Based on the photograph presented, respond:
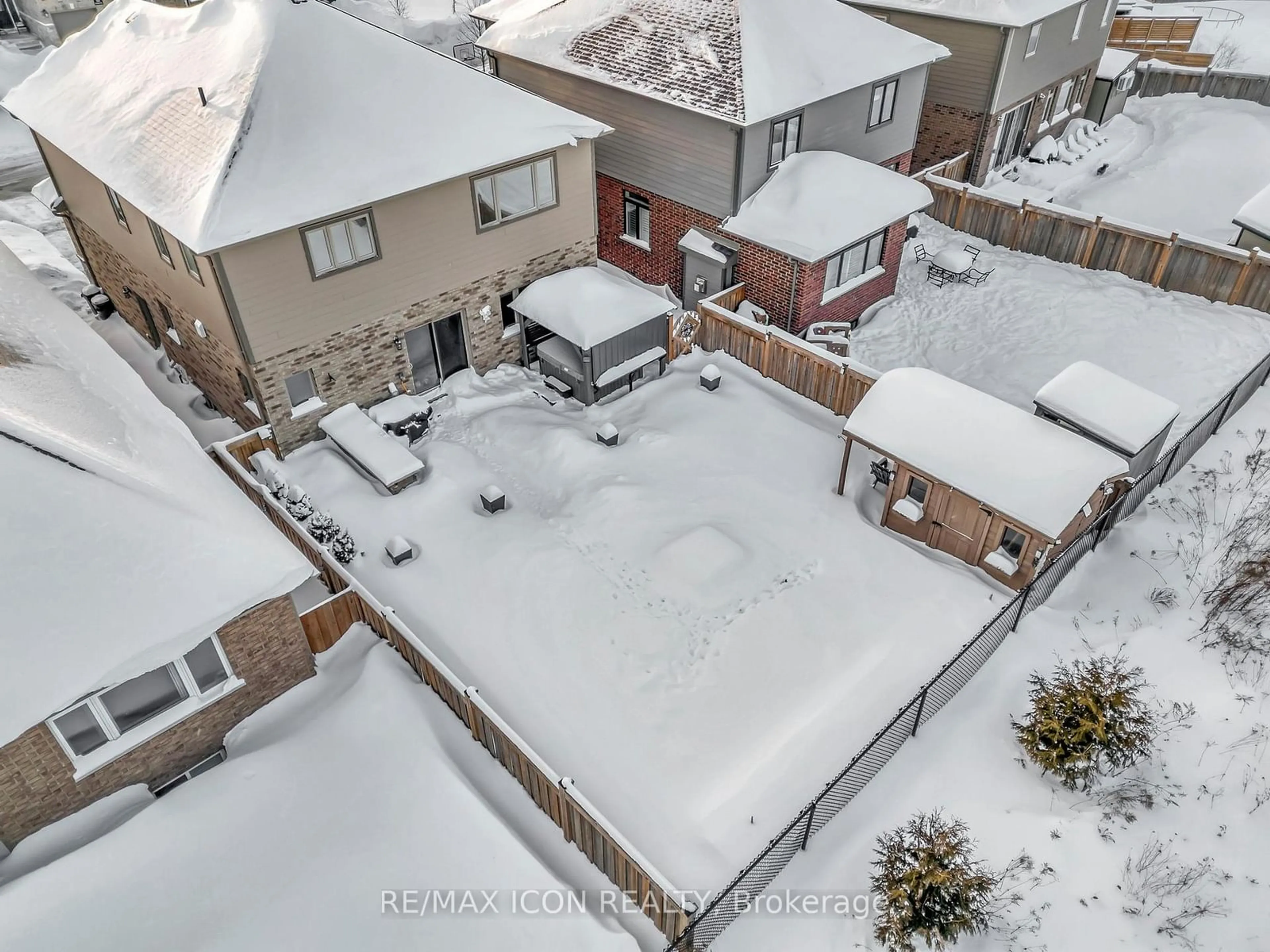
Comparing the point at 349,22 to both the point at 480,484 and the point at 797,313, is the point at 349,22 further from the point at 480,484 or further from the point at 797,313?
the point at 797,313

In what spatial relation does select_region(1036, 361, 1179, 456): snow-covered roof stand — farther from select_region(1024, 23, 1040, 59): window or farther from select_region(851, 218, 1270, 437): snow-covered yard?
select_region(1024, 23, 1040, 59): window

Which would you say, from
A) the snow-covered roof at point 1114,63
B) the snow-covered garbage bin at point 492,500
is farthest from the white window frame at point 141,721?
the snow-covered roof at point 1114,63

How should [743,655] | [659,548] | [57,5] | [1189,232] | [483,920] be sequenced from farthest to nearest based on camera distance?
[57,5] < [1189,232] < [659,548] < [743,655] < [483,920]

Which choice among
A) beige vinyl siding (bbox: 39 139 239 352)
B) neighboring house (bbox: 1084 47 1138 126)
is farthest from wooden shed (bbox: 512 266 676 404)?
neighboring house (bbox: 1084 47 1138 126)

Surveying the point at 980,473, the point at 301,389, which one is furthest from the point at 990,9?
the point at 301,389

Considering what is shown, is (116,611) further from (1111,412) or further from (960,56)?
(960,56)

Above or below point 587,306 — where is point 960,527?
below

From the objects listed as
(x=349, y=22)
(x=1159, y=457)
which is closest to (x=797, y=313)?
(x=1159, y=457)

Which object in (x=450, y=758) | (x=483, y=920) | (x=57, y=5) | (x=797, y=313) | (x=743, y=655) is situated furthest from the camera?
(x=57, y=5)
